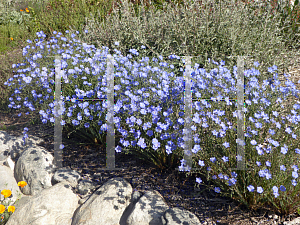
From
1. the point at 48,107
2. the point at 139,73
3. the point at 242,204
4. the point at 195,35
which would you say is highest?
the point at 195,35

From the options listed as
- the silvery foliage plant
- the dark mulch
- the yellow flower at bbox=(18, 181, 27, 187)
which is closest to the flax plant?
the silvery foliage plant

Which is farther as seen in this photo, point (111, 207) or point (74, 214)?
point (74, 214)

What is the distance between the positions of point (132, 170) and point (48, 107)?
128 centimetres

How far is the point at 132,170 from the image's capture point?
303cm

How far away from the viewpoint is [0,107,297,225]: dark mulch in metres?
2.45

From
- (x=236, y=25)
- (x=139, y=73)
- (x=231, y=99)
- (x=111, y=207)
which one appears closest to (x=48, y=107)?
(x=139, y=73)

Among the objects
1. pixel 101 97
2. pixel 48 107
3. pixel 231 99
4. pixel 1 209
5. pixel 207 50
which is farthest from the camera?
pixel 207 50

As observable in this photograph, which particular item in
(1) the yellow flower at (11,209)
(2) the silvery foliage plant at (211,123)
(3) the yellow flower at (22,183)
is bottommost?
(1) the yellow flower at (11,209)

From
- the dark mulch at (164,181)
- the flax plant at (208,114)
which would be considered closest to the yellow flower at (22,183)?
the dark mulch at (164,181)

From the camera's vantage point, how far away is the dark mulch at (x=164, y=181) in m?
2.45

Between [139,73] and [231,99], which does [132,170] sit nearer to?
[139,73]

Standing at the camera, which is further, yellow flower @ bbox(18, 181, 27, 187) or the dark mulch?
yellow flower @ bbox(18, 181, 27, 187)

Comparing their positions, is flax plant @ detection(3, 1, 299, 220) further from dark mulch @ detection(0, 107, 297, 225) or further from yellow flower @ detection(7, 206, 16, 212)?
yellow flower @ detection(7, 206, 16, 212)

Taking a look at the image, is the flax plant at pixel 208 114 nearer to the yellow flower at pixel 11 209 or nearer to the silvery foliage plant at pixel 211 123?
the silvery foliage plant at pixel 211 123
